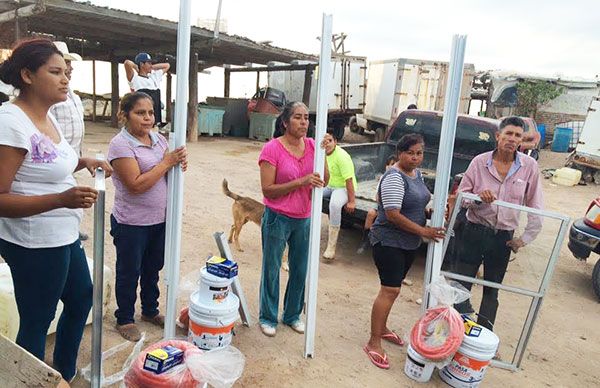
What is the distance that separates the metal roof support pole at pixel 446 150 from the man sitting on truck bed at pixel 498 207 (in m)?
0.34

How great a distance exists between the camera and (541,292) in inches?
127

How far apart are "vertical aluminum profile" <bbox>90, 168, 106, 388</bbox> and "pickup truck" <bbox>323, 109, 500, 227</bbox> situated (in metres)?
3.70

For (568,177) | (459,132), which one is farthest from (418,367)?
(568,177)

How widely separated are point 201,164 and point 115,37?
555 centimetres

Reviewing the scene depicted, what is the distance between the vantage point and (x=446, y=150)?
2973 millimetres

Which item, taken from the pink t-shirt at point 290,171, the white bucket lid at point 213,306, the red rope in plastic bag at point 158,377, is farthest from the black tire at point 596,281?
the red rope in plastic bag at point 158,377

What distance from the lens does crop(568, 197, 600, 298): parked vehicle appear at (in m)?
4.91

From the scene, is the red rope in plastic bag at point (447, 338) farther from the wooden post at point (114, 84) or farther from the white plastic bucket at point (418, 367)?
the wooden post at point (114, 84)

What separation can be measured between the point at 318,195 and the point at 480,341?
143 centimetres

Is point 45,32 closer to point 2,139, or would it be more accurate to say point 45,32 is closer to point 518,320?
point 2,139

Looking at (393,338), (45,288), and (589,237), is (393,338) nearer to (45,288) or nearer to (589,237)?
(45,288)

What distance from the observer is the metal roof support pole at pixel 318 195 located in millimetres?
2705

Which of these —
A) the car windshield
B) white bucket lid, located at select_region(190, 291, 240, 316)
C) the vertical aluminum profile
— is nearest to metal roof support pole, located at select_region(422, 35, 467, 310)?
white bucket lid, located at select_region(190, 291, 240, 316)

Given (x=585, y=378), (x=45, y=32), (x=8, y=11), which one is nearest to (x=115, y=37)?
(x=45, y=32)
